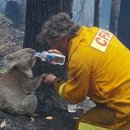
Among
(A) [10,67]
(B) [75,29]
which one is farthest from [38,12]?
(B) [75,29]

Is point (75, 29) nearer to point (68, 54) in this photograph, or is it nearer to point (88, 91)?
point (68, 54)

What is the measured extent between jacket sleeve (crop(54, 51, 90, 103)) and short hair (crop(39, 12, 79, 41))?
12.7 inches

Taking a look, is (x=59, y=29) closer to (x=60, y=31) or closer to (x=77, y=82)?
(x=60, y=31)

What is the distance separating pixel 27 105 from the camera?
22.3 feet

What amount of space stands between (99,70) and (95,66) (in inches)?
3.2

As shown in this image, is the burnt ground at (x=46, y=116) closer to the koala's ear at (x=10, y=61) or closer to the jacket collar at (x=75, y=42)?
the koala's ear at (x=10, y=61)

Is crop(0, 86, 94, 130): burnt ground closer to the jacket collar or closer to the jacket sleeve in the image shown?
the jacket sleeve

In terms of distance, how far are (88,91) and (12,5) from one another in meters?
16.0

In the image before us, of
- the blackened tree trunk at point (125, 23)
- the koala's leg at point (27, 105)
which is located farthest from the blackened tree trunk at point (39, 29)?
the blackened tree trunk at point (125, 23)

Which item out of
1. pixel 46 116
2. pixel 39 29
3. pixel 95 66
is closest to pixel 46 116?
pixel 46 116

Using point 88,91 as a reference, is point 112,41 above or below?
above

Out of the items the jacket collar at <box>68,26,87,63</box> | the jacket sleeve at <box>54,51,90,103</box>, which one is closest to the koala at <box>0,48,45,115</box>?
the jacket sleeve at <box>54,51,90,103</box>

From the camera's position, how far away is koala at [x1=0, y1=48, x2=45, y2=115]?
6.78 m

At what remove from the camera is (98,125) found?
5.23 m
